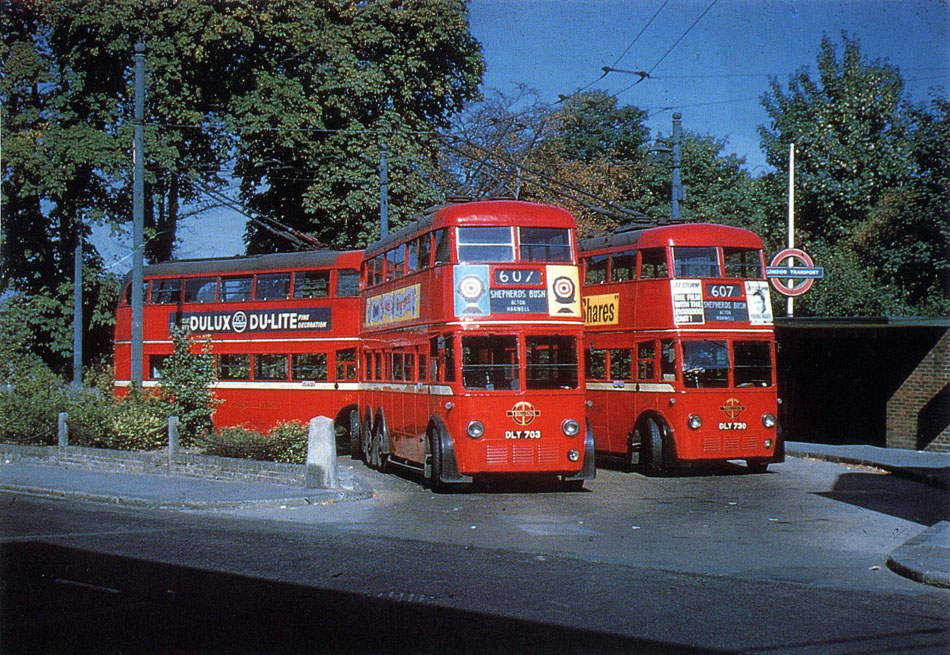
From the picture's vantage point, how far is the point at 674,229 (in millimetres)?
20781

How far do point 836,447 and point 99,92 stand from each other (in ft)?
84.8

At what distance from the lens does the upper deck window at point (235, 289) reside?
1061 inches

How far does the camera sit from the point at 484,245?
1759 centimetres

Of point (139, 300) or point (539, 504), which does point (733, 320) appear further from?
point (139, 300)

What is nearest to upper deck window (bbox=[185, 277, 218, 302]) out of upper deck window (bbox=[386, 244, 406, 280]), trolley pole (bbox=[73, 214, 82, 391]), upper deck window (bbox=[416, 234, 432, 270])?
upper deck window (bbox=[386, 244, 406, 280])

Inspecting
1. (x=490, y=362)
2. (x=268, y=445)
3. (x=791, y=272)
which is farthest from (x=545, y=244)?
(x=791, y=272)

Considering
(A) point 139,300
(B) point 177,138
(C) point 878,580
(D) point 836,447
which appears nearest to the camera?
(C) point 878,580

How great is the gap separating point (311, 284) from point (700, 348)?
9.54 m

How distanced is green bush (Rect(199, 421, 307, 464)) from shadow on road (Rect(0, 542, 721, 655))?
9.22 meters

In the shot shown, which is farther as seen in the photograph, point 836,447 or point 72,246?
point 72,246

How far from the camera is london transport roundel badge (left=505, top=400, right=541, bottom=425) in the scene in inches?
682

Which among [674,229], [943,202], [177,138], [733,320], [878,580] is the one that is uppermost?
[177,138]

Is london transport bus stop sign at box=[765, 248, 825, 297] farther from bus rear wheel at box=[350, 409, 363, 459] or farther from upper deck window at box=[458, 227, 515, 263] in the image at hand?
bus rear wheel at box=[350, 409, 363, 459]

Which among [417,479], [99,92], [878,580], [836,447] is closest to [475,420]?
[417,479]
